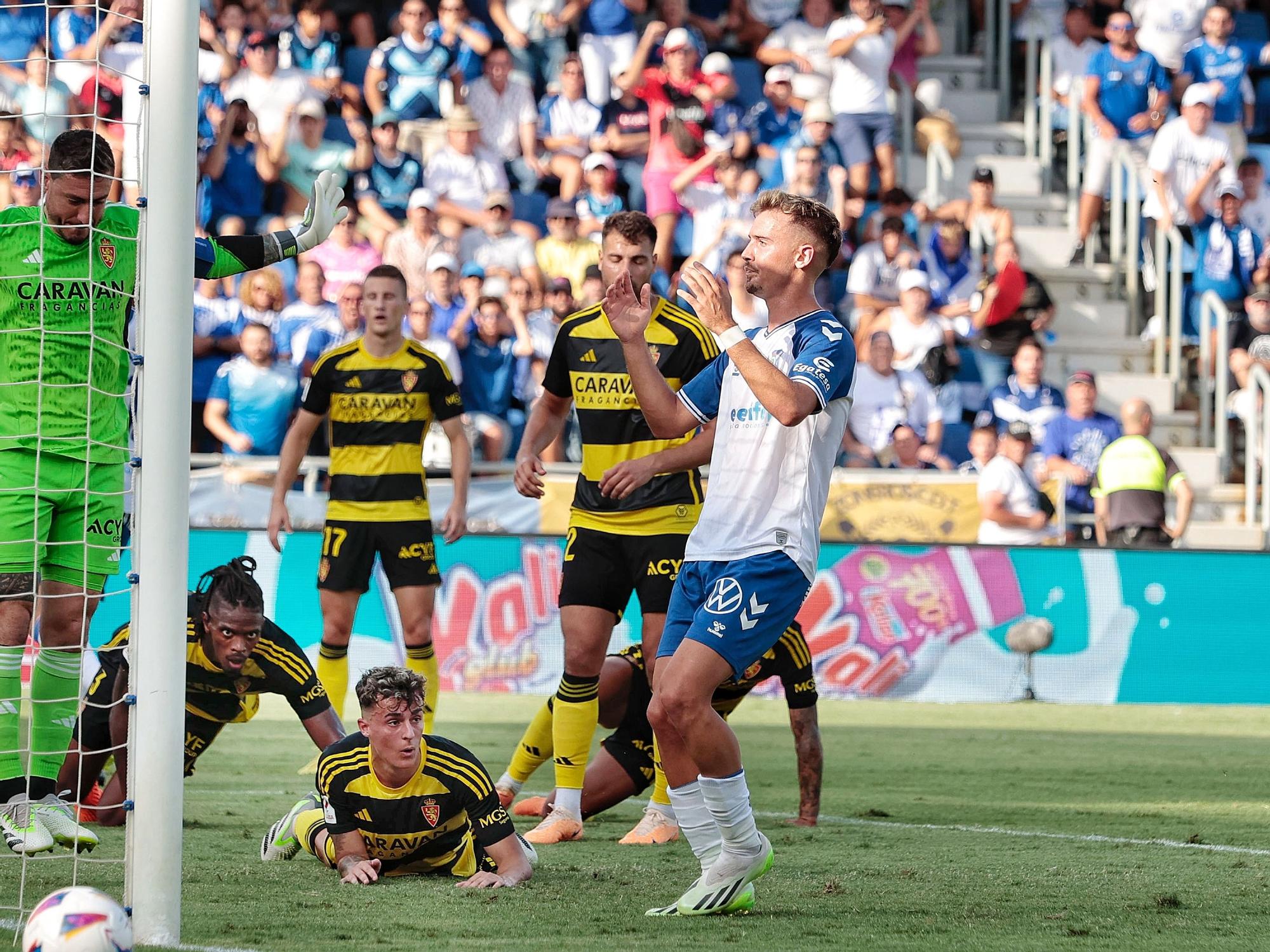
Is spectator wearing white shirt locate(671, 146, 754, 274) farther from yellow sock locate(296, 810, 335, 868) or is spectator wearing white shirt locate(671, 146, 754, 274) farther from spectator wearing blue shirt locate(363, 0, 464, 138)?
yellow sock locate(296, 810, 335, 868)

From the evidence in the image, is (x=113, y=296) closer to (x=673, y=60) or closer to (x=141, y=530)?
(x=141, y=530)

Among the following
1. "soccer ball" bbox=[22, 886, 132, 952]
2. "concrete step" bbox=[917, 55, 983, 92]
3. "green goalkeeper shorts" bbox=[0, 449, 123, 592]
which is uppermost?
"concrete step" bbox=[917, 55, 983, 92]

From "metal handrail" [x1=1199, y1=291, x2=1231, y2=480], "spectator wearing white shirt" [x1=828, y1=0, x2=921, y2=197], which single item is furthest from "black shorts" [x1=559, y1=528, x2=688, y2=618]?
"spectator wearing white shirt" [x1=828, y1=0, x2=921, y2=197]

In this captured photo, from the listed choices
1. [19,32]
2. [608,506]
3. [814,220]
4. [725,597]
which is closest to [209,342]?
[19,32]

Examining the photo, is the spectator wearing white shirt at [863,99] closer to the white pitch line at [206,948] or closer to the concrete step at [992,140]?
the concrete step at [992,140]

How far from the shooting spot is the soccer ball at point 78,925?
4016 millimetres

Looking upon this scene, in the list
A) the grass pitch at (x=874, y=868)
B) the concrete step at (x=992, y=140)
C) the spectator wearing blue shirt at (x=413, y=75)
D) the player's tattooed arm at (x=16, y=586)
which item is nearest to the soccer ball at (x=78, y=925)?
the grass pitch at (x=874, y=868)

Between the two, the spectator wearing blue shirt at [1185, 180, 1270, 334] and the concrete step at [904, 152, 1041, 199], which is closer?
the spectator wearing blue shirt at [1185, 180, 1270, 334]

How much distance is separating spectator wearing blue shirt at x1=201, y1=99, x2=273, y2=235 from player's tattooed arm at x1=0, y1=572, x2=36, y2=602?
9.70 m

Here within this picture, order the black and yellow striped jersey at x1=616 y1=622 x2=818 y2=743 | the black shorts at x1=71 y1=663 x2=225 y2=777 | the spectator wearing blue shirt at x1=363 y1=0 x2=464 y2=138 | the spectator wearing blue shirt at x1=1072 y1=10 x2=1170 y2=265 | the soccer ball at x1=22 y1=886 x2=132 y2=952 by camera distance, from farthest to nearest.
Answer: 1. the spectator wearing blue shirt at x1=1072 y1=10 x2=1170 y2=265
2. the spectator wearing blue shirt at x1=363 y1=0 x2=464 y2=138
3. the black and yellow striped jersey at x1=616 y1=622 x2=818 y2=743
4. the black shorts at x1=71 y1=663 x2=225 y2=777
5. the soccer ball at x1=22 y1=886 x2=132 y2=952

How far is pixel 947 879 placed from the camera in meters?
5.84

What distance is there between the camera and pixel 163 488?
455 centimetres

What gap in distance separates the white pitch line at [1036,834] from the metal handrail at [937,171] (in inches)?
440

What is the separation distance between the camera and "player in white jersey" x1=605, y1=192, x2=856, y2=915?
16.9 ft
